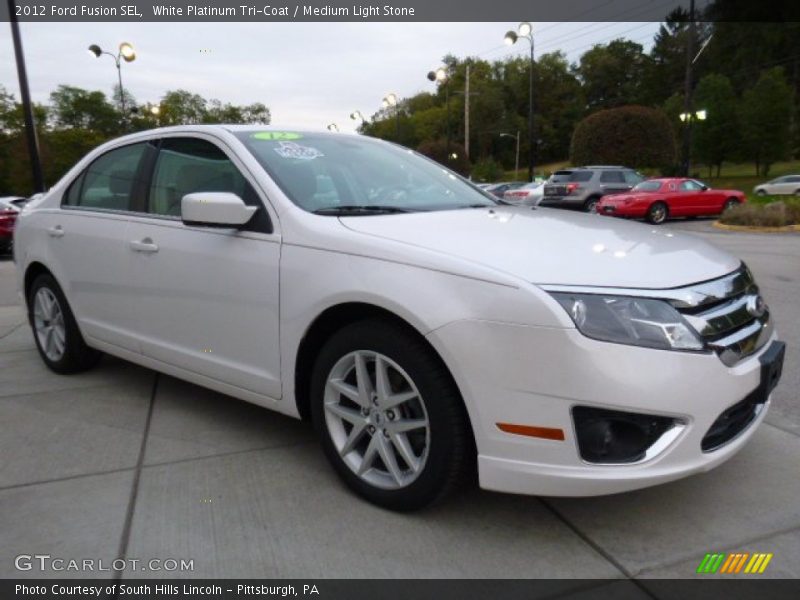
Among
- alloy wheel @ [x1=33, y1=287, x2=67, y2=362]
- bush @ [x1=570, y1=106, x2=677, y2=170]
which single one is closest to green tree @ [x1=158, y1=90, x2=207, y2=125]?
bush @ [x1=570, y1=106, x2=677, y2=170]

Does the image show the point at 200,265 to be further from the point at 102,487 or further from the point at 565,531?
the point at 565,531

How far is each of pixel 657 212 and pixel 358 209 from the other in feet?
58.0

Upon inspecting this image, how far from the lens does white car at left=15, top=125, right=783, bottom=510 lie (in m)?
2.20

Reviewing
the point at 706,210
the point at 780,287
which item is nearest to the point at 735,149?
the point at 706,210

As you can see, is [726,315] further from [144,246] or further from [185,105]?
[185,105]

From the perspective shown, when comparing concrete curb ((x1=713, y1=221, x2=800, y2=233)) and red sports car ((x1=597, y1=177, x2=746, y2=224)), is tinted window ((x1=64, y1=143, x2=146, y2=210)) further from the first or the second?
red sports car ((x1=597, y1=177, x2=746, y2=224))

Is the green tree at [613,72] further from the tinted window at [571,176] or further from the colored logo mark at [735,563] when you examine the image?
the colored logo mark at [735,563]

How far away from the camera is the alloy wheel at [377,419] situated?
2.54 m

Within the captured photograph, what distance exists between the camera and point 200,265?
3223mm

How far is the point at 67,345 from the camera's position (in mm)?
4445

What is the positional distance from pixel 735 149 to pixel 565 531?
178 feet

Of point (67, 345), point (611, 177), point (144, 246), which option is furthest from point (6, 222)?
point (611, 177)

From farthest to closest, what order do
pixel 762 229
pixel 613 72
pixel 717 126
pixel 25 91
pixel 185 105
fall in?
A: pixel 613 72 < pixel 185 105 < pixel 717 126 < pixel 762 229 < pixel 25 91

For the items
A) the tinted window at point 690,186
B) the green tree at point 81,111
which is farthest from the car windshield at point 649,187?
the green tree at point 81,111
